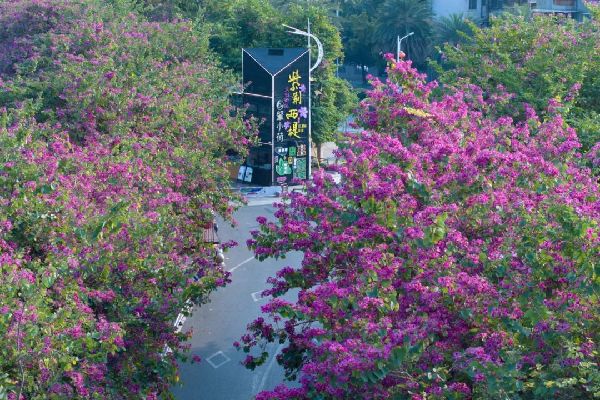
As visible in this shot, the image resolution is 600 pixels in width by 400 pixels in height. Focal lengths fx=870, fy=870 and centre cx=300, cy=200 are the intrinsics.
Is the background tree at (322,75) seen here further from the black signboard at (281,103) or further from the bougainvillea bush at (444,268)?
the bougainvillea bush at (444,268)

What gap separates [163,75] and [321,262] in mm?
8826

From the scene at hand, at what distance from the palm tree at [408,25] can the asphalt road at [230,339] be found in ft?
82.7

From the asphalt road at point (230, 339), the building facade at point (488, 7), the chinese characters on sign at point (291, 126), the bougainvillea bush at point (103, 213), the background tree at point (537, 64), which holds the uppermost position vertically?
the background tree at point (537, 64)

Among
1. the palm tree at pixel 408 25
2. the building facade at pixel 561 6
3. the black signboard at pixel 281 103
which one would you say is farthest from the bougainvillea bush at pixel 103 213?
the palm tree at pixel 408 25

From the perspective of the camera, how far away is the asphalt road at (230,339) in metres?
13.6

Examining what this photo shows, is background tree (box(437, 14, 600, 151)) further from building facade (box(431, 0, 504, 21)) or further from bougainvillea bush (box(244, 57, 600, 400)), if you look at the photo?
building facade (box(431, 0, 504, 21))

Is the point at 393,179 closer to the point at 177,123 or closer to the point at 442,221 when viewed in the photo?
the point at 442,221

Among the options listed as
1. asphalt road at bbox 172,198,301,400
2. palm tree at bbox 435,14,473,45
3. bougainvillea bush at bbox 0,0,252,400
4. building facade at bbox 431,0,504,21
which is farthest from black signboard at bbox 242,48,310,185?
building facade at bbox 431,0,504,21

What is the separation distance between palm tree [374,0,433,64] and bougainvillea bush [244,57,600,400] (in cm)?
3469

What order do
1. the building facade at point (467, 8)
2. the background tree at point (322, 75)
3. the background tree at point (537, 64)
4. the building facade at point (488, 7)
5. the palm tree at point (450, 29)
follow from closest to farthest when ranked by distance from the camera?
the background tree at point (537, 64) < the background tree at point (322, 75) < the building facade at point (488, 7) < the palm tree at point (450, 29) < the building facade at point (467, 8)

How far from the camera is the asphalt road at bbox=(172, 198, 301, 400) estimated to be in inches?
534

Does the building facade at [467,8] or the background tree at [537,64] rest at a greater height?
the background tree at [537,64]

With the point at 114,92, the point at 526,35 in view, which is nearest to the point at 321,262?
the point at 114,92

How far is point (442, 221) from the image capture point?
7.32 metres
